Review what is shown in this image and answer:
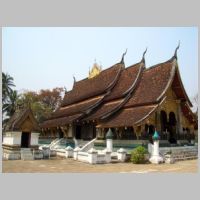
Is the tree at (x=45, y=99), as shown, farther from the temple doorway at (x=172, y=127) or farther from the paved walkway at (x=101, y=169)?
the paved walkway at (x=101, y=169)

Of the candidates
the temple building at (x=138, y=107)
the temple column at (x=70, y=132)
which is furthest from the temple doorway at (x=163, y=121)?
the temple column at (x=70, y=132)

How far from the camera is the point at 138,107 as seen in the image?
64.0ft

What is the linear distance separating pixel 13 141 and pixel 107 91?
930 cm

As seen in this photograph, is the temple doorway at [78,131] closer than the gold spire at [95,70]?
Yes

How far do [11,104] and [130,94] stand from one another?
23.2 metres

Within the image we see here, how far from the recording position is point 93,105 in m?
23.5

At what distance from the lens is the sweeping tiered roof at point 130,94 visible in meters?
18.7

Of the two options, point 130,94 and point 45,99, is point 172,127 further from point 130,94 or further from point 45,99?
point 45,99

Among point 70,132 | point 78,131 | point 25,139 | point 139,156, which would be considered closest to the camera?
point 139,156

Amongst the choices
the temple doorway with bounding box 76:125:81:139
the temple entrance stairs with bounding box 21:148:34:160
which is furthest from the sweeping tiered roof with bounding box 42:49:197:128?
the temple entrance stairs with bounding box 21:148:34:160

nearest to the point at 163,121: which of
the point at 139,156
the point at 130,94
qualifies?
the point at 130,94

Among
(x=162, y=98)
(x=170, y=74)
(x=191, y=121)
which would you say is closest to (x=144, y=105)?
(x=162, y=98)

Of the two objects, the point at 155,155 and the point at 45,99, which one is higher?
the point at 45,99

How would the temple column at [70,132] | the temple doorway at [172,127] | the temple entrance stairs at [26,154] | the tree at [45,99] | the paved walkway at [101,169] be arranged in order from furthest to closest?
the tree at [45,99]
the temple column at [70,132]
the temple doorway at [172,127]
the temple entrance stairs at [26,154]
the paved walkway at [101,169]
